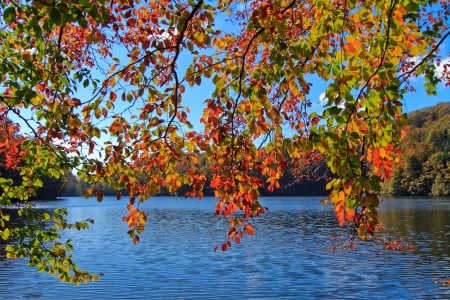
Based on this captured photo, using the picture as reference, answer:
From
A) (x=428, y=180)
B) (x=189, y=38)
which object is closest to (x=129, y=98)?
(x=189, y=38)

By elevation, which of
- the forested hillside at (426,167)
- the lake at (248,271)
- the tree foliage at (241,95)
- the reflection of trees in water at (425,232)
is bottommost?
the lake at (248,271)

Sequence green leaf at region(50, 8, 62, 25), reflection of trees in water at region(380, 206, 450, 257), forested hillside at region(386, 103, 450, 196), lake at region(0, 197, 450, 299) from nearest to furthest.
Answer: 1. green leaf at region(50, 8, 62, 25)
2. lake at region(0, 197, 450, 299)
3. reflection of trees in water at region(380, 206, 450, 257)
4. forested hillside at region(386, 103, 450, 196)

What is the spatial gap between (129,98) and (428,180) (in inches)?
5391

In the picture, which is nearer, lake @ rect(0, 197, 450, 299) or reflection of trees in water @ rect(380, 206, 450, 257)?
lake @ rect(0, 197, 450, 299)

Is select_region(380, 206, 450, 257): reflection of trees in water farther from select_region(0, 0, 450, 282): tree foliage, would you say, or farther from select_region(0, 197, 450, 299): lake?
select_region(0, 0, 450, 282): tree foliage

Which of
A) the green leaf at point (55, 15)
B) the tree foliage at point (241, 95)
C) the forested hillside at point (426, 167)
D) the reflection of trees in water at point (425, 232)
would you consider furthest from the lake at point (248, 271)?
the forested hillside at point (426, 167)

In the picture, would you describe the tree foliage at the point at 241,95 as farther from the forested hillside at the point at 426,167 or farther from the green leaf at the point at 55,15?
the forested hillside at the point at 426,167

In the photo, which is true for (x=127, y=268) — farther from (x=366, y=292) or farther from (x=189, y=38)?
(x=189, y=38)

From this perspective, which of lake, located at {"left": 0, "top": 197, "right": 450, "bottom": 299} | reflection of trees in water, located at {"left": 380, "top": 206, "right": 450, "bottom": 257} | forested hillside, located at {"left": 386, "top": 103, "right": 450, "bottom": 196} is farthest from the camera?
forested hillside, located at {"left": 386, "top": 103, "right": 450, "bottom": 196}

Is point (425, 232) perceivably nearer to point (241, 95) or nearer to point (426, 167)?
point (241, 95)

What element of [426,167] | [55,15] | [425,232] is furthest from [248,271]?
[426,167]

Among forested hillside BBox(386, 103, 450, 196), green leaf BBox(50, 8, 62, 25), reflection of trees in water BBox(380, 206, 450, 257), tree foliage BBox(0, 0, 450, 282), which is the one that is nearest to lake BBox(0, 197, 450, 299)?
reflection of trees in water BBox(380, 206, 450, 257)

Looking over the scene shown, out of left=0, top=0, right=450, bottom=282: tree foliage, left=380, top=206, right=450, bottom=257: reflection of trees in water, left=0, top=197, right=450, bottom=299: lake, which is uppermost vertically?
left=0, top=0, right=450, bottom=282: tree foliage

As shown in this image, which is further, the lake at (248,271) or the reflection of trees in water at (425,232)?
the reflection of trees in water at (425,232)
